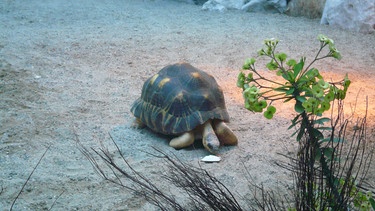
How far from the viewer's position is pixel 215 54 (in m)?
6.93

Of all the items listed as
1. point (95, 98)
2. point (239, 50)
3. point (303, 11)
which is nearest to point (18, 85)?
point (95, 98)

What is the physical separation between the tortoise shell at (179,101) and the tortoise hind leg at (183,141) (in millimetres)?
45

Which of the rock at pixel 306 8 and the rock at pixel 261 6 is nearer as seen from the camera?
the rock at pixel 306 8

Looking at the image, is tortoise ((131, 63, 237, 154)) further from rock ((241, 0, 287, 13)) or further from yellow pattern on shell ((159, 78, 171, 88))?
rock ((241, 0, 287, 13))

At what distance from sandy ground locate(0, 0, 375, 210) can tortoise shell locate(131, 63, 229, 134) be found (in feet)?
0.62

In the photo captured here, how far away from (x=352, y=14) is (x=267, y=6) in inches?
77.1

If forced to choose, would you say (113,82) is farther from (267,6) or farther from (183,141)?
(267,6)

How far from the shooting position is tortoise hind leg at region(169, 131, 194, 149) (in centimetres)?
418

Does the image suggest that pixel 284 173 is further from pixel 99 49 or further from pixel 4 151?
pixel 99 49

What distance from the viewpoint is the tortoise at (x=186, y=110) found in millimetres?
4191

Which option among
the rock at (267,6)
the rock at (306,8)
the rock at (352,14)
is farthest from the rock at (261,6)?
the rock at (352,14)

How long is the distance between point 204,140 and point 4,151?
5.09ft

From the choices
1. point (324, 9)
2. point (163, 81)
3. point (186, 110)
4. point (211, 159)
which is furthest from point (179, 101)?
point (324, 9)

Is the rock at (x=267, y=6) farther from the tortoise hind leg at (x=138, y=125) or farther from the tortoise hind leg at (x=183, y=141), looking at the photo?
the tortoise hind leg at (x=183, y=141)
